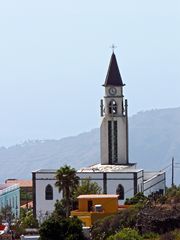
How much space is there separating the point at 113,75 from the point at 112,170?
8.21m

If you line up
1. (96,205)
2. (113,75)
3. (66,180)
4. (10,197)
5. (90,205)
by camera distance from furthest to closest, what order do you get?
1. (10,197)
2. (113,75)
3. (66,180)
4. (90,205)
5. (96,205)

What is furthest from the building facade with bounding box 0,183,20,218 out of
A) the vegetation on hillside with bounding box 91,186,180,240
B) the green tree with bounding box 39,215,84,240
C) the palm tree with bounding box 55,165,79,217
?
the green tree with bounding box 39,215,84,240

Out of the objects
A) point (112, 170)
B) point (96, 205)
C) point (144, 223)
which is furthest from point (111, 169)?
point (144, 223)

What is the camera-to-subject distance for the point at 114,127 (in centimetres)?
8438

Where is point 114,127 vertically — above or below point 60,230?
above

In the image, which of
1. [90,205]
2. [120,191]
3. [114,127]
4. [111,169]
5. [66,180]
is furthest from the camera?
[114,127]

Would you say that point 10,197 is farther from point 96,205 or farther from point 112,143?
point 96,205

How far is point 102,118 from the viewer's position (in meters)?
84.1

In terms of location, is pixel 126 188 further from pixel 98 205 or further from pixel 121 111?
pixel 98 205

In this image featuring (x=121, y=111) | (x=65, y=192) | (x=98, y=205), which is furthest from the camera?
(x=121, y=111)

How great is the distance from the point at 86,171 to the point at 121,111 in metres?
5.91

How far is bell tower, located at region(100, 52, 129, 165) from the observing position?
276ft

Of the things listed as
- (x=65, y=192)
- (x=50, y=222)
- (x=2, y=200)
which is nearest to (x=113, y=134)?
(x=2, y=200)

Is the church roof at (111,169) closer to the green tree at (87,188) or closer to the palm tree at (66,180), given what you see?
the green tree at (87,188)
